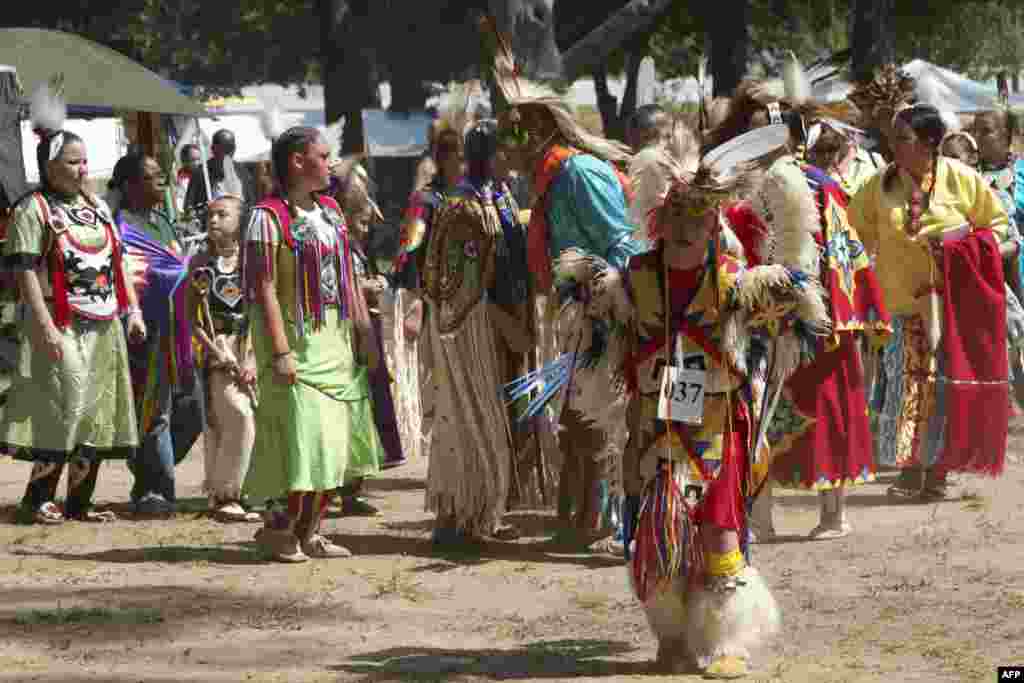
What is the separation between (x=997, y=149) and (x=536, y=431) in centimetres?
386

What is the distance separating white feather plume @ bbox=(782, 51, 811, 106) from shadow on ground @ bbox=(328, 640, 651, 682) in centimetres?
256

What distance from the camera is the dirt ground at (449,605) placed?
18.1ft

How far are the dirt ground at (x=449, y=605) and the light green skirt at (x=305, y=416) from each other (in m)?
0.36

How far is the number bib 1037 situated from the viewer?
5.22 m

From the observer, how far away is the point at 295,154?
6.94 meters

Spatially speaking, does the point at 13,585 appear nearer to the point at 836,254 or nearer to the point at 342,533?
the point at 342,533

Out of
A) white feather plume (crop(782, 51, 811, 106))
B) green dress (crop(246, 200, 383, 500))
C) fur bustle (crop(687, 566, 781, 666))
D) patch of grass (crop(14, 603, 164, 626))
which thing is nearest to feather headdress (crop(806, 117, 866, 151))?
white feather plume (crop(782, 51, 811, 106))

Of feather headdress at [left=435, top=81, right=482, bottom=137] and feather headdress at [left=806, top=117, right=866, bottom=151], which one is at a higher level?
feather headdress at [left=435, top=81, right=482, bottom=137]

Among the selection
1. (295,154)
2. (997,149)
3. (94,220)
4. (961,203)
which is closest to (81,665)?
(295,154)

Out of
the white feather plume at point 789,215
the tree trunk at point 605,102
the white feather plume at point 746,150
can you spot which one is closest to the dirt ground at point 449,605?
the white feather plume at point 789,215

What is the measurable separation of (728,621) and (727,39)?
25.9 metres

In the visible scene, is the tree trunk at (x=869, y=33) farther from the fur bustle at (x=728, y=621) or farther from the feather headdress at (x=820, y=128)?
the fur bustle at (x=728, y=621)

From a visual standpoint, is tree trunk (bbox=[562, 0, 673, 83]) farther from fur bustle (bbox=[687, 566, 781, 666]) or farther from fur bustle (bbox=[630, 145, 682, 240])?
fur bustle (bbox=[687, 566, 781, 666])

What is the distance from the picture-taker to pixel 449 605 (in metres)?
6.46
